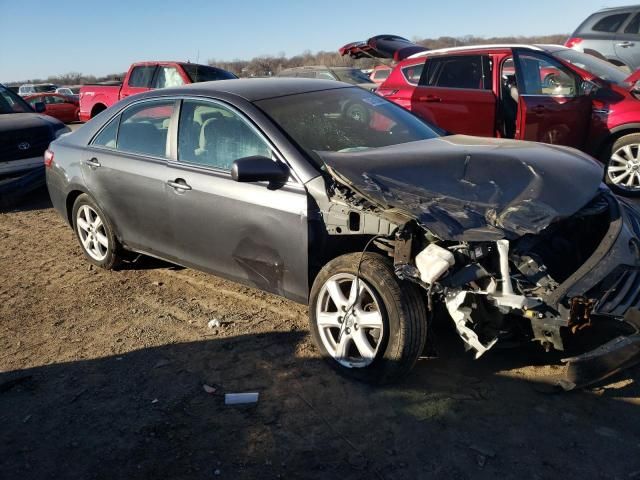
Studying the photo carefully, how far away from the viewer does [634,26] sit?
1078 cm

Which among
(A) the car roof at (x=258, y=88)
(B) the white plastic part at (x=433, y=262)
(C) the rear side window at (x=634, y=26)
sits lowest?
(B) the white plastic part at (x=433, y=262)

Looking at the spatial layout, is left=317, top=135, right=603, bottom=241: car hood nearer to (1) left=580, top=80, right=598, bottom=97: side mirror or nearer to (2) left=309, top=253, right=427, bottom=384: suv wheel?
(2) left=309, top=253, right=427, bottom=384: suv wheel

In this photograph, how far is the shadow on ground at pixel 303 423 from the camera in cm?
266

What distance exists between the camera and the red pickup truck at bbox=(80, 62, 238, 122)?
1188cm

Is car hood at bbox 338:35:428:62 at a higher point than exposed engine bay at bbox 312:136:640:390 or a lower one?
higher

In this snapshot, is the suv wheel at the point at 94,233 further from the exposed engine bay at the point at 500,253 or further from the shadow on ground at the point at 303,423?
the exposed engine bay at the point at 500,253

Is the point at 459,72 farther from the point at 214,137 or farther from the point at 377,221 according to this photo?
the point at 377,221

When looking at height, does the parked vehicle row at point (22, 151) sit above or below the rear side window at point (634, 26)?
below

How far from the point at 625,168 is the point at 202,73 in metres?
8.49

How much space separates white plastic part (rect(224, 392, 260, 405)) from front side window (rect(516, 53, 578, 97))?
5.21 meters

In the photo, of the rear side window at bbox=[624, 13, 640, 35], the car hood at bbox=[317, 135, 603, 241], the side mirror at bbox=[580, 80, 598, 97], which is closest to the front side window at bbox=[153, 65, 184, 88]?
the side mirror at bbox=[580, 80, 598, 97]

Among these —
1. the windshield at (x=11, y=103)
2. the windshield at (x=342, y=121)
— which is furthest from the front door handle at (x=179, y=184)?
the windshield at (x=11, y=103)

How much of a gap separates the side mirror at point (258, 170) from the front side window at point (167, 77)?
8.98 metres

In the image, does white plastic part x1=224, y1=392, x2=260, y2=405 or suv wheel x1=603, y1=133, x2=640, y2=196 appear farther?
suv wheel x1=603, y1=133, x2=640, y2=196
